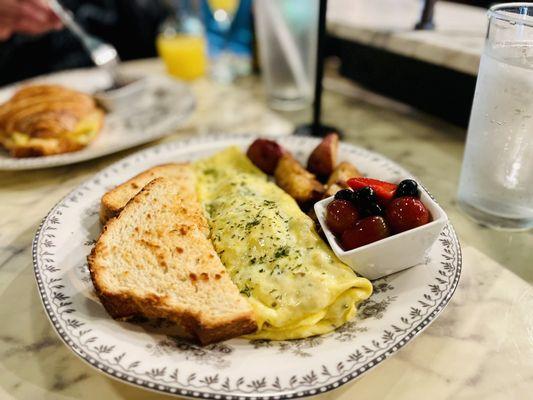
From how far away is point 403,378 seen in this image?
0.94 metres

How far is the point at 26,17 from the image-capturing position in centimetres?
269

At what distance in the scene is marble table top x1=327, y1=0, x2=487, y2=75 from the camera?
184 centimetres

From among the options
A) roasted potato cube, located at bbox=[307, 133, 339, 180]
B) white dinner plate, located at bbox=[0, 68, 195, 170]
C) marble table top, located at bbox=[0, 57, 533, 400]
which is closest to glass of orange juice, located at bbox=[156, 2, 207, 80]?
white dinner plate, located at bbox=[0, 68, 195, 170]

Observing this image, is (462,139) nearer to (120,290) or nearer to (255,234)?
(255,234)

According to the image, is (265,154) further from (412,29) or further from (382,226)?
(412,29)

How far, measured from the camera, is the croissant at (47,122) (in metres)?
1.81

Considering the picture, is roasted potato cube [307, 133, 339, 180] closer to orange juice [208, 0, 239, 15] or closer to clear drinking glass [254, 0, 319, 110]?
clear drinking glass [254, 0, 319, 110]

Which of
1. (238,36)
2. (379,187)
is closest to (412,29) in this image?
(379,187)

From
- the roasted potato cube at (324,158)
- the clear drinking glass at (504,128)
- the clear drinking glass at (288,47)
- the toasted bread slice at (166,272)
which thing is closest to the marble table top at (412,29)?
the clear drinking glass at (288,47)

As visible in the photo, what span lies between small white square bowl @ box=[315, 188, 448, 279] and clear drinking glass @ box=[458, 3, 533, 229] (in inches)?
14.1

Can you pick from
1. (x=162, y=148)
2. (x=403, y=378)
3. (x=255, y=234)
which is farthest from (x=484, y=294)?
(x=162, y=148)

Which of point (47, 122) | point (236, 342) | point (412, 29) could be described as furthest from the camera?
point (412, 29)

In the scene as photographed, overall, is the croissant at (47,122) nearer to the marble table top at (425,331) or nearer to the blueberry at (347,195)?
the marble table top at (425,331)

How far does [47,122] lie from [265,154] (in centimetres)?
96
